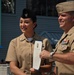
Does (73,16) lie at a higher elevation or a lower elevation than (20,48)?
higher

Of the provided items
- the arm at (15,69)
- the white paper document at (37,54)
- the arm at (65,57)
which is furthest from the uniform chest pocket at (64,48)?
the arm at (15,69)

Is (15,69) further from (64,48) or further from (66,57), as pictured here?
(66,57)

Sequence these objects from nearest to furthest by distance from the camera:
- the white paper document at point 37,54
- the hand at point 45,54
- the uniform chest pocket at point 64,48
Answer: the hand at point 45,54, the uniform chest pocket at point 64,48, the white paper document at point 37,54

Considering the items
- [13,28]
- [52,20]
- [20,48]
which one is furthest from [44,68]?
[52,20]

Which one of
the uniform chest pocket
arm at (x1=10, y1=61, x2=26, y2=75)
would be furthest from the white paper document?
arm at (x1=10, y1=61, x2=26, y2=75)

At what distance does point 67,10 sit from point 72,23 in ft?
0.47

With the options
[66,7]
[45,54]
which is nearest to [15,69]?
[45,54]

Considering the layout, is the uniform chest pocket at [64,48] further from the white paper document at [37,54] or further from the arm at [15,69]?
the arm at [15,69]

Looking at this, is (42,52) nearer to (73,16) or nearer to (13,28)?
(73,16)

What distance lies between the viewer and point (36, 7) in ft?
65.1

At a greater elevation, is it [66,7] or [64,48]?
[66,7]

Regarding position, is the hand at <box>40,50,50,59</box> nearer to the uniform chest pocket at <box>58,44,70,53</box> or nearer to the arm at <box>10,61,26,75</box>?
the uniform chest pocket at <box>58,44,70,53</box>

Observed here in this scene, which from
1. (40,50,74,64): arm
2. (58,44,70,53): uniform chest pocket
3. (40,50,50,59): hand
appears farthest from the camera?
(58,44,70,53): uniform chest pocket

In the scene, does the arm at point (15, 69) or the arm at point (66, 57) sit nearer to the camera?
the arm at point (66, 57)
